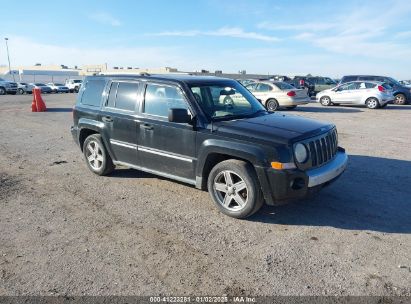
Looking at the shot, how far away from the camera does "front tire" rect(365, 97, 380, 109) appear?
19.5 metres

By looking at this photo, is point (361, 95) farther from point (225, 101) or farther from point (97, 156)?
point (97, 156)

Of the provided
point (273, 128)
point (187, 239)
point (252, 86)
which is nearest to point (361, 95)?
point (252, 86)

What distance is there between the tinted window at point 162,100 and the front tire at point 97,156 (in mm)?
1389

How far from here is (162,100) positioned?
5.44 metres

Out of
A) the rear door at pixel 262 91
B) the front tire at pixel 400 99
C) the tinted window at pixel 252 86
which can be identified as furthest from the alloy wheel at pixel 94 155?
the front tire at pixel 400 99

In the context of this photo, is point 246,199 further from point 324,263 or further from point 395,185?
point 395,185

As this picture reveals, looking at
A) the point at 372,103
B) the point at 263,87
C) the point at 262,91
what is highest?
the point at 263,87

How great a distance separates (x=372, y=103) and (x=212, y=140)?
1770 centimetres

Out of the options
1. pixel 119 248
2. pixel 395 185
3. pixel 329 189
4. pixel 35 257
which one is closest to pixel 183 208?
pixel 119 248

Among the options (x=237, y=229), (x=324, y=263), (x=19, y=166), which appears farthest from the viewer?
(x=19, y=166)

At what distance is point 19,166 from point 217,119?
4.72m

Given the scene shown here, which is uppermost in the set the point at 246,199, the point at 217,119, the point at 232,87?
the point at 232,87

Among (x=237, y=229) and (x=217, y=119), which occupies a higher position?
(x=217, y=119)

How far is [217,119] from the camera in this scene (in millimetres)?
4977
